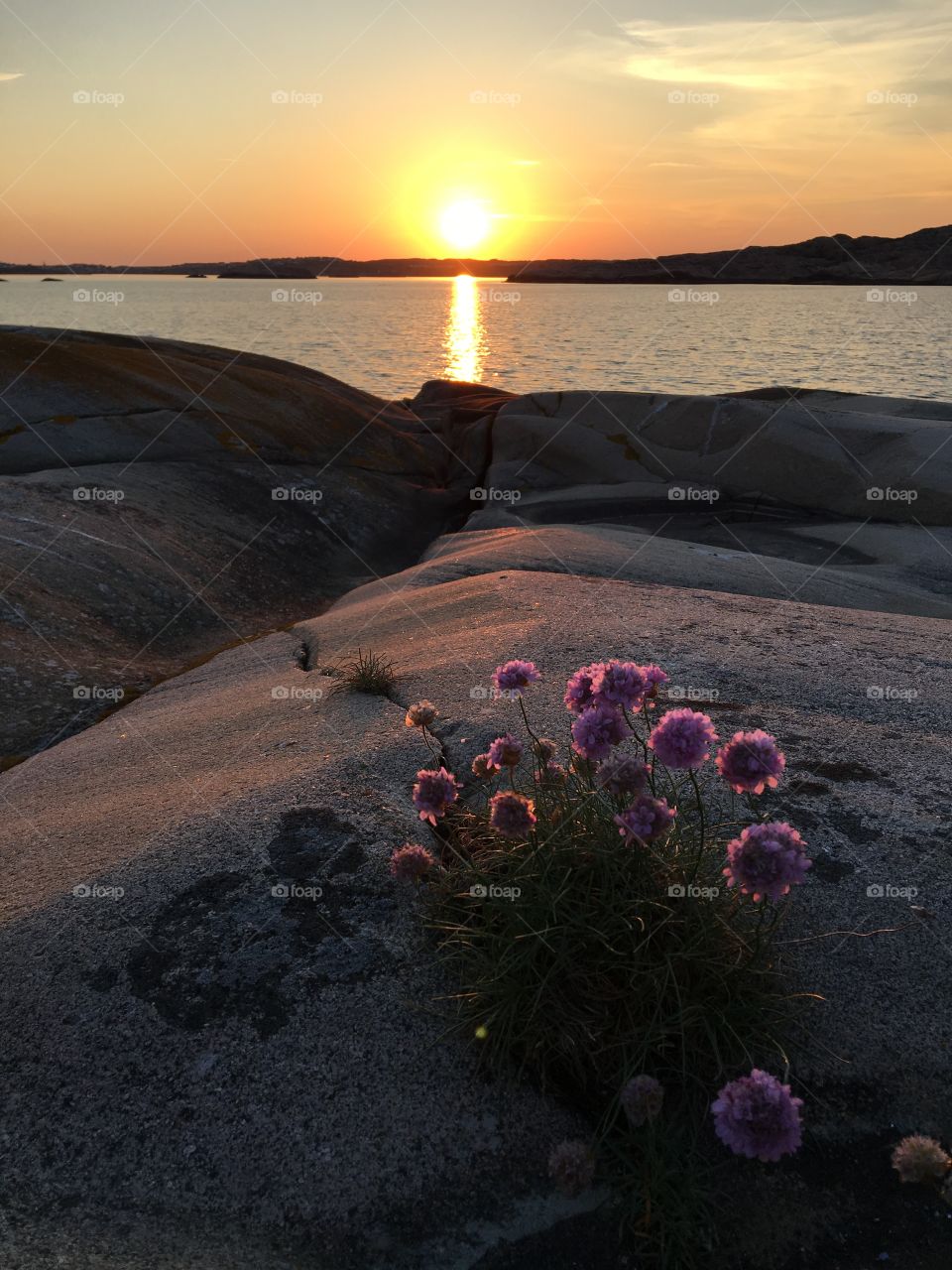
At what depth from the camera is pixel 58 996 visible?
124 inches

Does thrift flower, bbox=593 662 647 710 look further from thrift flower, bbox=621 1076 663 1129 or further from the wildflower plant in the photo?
thrift flower, bbox=621 1076 663 1129

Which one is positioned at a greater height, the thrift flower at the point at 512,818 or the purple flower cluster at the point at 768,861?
the purple flower cluster at the point at 768,861

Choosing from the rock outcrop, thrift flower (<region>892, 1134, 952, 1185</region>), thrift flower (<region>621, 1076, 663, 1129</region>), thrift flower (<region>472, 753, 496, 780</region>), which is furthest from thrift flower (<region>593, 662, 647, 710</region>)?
the rock outcrop

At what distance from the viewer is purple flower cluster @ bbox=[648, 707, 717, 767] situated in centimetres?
260

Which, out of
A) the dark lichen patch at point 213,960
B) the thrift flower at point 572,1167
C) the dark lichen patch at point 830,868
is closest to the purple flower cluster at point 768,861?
the thrift flower at point 572,1167

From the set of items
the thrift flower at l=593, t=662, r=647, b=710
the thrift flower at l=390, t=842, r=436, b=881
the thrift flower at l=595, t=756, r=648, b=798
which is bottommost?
the thrift flower at l=390, t=842, r=436, b=881

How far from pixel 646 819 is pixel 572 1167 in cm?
89

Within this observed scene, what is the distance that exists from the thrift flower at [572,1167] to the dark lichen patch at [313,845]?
4.62 feet

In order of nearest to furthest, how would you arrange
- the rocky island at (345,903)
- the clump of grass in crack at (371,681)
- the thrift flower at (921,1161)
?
the thrift flower at (921,1161) → the rocky island at (345,903) → the clump of grass in crack at (371,681)

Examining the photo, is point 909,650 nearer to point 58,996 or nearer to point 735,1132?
point 735,1132

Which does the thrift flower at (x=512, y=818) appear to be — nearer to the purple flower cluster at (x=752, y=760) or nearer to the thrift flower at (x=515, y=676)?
the thrift flower at (x=515, y=676)

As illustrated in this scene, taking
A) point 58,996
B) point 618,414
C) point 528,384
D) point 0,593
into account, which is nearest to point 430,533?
point 618,414

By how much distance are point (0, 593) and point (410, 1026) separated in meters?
7.09

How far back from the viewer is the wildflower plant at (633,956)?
2.48 meters
